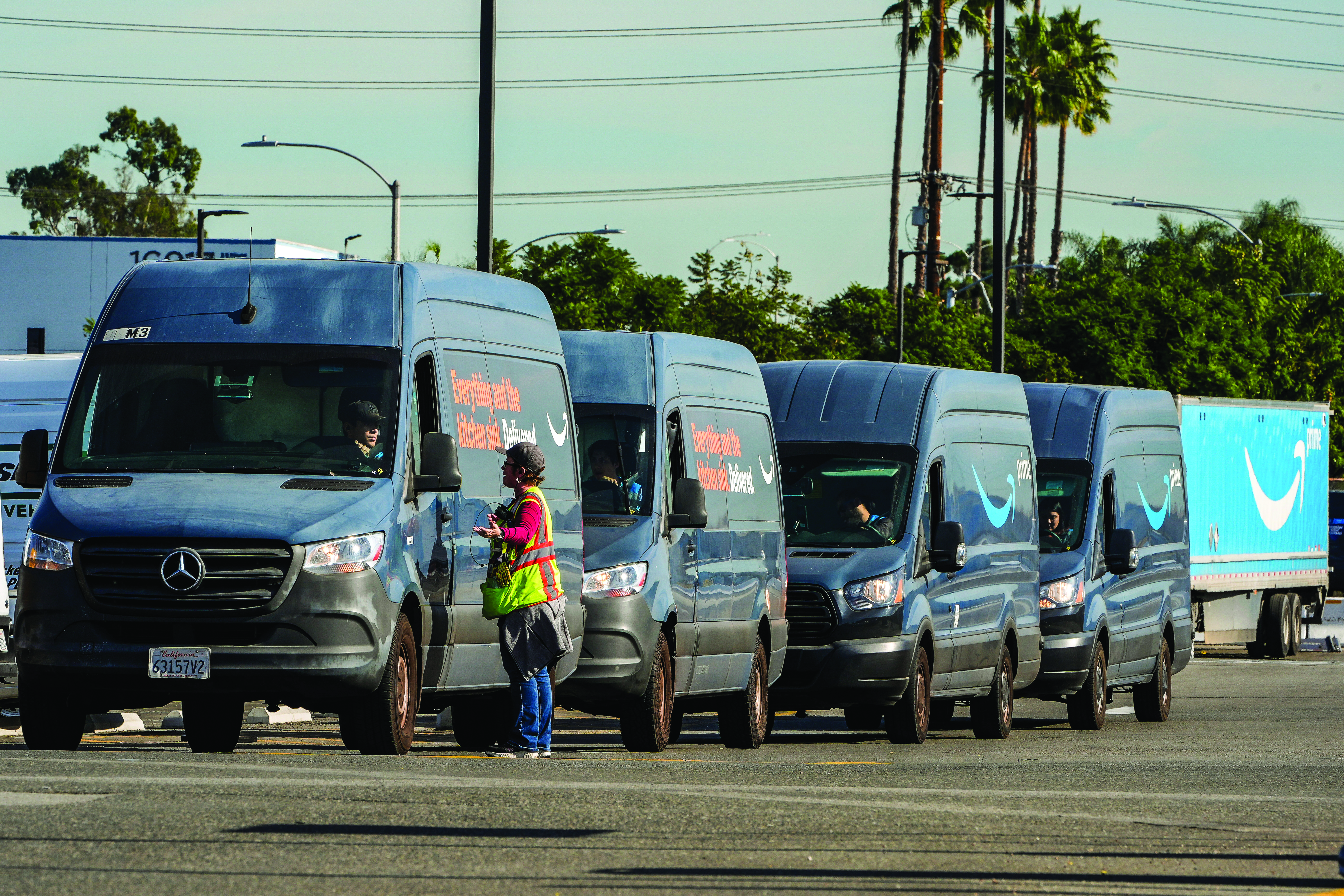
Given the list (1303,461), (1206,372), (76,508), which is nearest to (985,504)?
(76,508)

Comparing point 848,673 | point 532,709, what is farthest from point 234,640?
point 848,673

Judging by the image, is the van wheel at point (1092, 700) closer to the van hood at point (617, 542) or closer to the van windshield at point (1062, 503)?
the van windshield at point (1062, 503)

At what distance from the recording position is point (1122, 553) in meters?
20.6

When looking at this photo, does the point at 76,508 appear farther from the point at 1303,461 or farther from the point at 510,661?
the point at 1303,461

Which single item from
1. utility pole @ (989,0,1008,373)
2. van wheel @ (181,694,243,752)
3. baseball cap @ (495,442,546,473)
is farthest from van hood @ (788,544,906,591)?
utility pole @ (989,0,1008,373)

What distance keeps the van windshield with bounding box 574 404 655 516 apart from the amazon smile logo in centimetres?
437

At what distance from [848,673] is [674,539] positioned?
222cm

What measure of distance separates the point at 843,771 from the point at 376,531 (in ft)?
9.12

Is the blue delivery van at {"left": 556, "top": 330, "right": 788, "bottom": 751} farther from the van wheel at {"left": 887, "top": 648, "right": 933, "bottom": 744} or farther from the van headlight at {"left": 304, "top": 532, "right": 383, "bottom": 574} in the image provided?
the van headlight at {"left": 304, "top": 532, "right": 383, "bottom": 574}

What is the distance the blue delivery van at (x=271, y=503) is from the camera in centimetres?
1116

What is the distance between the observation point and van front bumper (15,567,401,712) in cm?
1116

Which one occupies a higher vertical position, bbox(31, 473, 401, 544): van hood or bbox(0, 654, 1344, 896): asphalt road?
bbox(31, 473, 401, 544): van hood

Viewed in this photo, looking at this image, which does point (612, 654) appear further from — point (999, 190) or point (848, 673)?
point (999, 190)

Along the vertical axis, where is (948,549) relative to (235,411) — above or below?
below
